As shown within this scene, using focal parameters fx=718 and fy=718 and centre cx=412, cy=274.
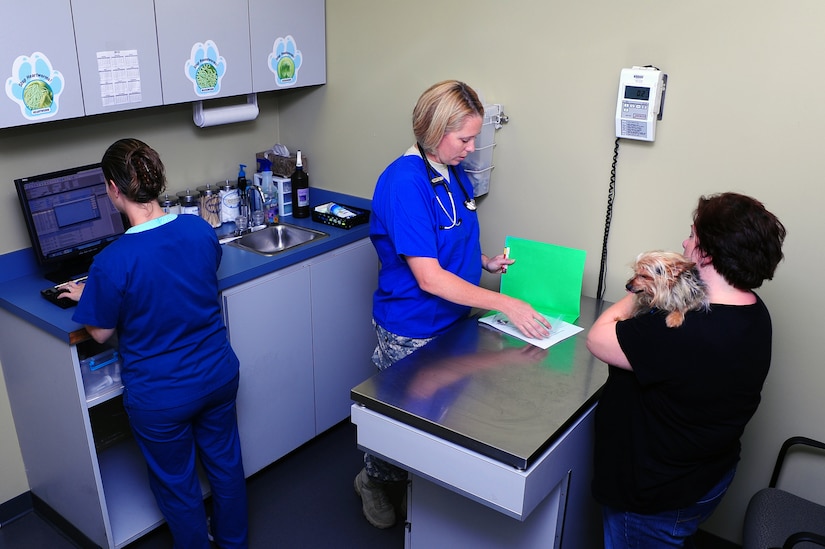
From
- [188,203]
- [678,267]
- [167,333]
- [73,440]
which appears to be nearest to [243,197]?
[188,203]

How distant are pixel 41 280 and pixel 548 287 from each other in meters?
1.68

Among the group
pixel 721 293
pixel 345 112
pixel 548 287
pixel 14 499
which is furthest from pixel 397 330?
pixel 14 499

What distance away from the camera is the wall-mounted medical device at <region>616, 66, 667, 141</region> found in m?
2.22

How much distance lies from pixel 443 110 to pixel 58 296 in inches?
50.5

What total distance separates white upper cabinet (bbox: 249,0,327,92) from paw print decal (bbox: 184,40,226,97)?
17cm

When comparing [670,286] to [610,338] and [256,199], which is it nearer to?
[610,338]

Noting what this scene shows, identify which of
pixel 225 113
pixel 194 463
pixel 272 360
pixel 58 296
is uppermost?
pixel 225 113

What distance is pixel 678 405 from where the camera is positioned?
1586 mm

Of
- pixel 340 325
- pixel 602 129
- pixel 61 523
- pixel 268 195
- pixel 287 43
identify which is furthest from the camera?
pixel 268 195

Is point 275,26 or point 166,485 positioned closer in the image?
point 166,485

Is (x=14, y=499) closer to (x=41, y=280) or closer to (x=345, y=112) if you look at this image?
(x=41, y=280)

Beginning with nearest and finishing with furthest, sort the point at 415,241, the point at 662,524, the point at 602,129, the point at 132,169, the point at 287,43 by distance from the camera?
1. the point at 662,524
2. the point at 132,169
3. the point at 415,241
4. the point at 602,129
5. the point at 287,43

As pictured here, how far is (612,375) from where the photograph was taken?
1.71m

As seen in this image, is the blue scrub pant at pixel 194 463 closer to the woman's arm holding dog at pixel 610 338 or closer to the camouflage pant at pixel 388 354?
the camouflage pant at pixel 388 354
